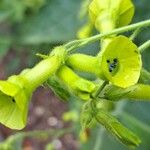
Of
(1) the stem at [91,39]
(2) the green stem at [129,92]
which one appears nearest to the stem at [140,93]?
(2) the green stem at [129,92]

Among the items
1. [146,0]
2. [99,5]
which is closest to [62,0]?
[146,0]

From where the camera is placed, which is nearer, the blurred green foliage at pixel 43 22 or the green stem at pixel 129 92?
the green stem at pixel 129 92

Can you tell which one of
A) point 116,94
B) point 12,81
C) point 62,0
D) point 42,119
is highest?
point 12,81

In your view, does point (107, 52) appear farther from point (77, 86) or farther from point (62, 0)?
point (62, 0)

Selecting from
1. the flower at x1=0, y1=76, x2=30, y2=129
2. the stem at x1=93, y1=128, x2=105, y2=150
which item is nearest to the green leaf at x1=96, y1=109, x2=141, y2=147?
the flower at x1=0, y1=76, x2=30, y2=129

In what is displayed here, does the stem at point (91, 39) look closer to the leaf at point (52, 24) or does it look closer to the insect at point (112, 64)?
the insect at point (112, 64)
